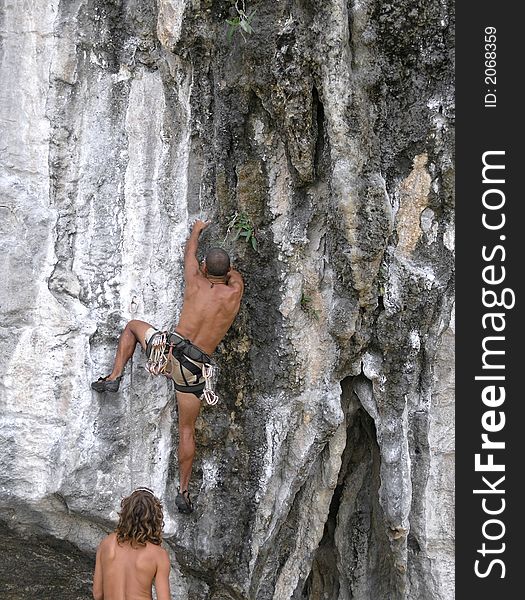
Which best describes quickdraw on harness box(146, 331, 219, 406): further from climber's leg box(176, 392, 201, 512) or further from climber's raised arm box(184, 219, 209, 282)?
climber's raised arm box(184, 219, 209, 282)

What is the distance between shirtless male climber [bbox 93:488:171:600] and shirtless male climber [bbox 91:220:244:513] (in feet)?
3.03

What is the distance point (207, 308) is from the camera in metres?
4.52

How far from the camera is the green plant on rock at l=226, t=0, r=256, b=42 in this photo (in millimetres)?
4520

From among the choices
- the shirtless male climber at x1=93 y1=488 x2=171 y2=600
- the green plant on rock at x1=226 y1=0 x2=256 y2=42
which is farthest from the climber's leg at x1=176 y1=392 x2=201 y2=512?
the green plant on rock at x1=226 y1=0 x2=256 y2=42

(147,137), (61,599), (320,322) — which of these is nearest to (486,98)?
(320,322)

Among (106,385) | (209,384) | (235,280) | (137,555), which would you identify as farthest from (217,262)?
(137,555)

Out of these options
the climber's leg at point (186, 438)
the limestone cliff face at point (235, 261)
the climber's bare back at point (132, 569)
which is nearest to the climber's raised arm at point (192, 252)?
the limestone cliff face at point (235, 261)

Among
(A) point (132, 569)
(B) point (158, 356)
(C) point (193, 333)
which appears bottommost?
(A) point (132, 569)

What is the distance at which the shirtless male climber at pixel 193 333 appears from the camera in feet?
14.8

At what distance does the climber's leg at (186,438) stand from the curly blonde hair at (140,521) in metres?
0.98

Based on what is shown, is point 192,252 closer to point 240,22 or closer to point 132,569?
point 240,22

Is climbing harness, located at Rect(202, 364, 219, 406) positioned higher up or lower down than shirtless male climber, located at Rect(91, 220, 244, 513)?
lower down

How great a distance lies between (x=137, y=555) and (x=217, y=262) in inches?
64.0

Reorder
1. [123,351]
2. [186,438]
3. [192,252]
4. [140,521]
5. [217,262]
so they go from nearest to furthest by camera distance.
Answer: [140,521] → [217,262] → [123,351] → [192,252] → [186,438]
